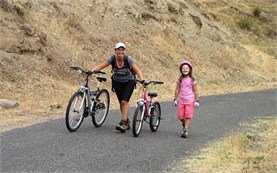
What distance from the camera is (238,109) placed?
58.1 feet

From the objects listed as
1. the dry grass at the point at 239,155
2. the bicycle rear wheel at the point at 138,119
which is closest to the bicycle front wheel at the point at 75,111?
the bicycle rear wheel at the point at 138,119

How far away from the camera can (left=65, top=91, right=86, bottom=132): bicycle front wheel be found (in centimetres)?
1055

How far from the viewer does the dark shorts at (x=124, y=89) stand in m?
11.0

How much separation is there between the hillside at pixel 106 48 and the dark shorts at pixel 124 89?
9.96 feet

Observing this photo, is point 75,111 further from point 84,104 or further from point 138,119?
point 138,119

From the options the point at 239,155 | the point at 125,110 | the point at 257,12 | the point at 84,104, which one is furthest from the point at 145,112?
the point at 257,12

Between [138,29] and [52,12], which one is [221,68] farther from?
[52,12]

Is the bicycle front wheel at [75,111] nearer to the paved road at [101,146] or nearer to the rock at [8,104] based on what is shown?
the paved road at [101,146]

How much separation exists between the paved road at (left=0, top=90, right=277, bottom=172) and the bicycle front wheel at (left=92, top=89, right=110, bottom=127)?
204 mm

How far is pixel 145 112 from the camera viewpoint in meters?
11.2

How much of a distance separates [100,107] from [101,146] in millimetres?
1945

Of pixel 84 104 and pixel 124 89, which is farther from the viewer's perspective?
pixel 124 89

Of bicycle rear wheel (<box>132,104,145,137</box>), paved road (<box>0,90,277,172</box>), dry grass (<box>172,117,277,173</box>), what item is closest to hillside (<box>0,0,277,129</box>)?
paved road (<box>0,90,277,172</box>)

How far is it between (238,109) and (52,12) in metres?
12.6
